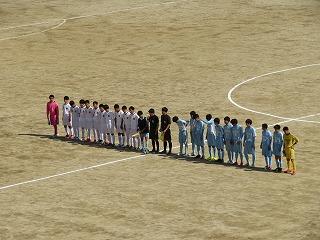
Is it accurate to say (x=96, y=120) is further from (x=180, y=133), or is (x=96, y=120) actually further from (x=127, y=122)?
(x=180, y=133)

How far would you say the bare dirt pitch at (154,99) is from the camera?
111 ft

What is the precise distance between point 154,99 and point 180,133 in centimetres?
1103

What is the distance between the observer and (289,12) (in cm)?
7375

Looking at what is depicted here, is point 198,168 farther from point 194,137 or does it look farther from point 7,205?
point 7,205

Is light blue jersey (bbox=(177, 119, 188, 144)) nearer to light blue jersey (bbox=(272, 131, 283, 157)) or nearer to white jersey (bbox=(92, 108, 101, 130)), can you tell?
light blue jersey (bbox=(272, 131, 283, 157))

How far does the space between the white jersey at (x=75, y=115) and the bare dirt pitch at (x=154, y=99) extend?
3.63ft

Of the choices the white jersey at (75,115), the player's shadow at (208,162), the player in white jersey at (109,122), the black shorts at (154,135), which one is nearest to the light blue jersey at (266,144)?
the player's shadow at (208,162)

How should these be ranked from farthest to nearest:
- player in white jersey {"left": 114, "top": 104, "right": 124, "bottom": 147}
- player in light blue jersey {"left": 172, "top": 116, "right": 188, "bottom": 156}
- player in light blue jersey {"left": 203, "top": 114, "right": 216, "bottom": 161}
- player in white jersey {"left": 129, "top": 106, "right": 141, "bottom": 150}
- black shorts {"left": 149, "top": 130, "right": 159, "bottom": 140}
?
player in white jersey {"left": 114, "top": 104, "right": 124, "bottom": 147}, player in white jersey {"left": 129, "top": 106, "right": 141, "bottom": 150}, black shorts {"left": 149, "top": 130, "right": 159, "bottom": 140}, player in light blue jersey {"left": 172, "top": 116, "right": 188, "bottom": 156}, player in light blue jersey {"left": 203, "top": 114, "right": 216, "bottom": 161}

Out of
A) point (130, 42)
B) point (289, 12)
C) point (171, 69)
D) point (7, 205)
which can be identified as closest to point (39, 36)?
point (130, 42)

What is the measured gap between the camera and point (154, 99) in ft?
174

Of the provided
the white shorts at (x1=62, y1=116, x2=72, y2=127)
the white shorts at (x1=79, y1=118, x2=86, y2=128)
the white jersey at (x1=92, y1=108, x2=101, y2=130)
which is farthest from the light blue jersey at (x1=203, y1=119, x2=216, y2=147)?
the white shorts at (x1=62, y1=116, x2=72, y2=127)

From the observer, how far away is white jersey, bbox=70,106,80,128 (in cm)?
4559

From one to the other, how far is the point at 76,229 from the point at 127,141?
1171 cm

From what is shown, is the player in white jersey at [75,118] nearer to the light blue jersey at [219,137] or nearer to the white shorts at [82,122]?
the white shorts at [82,122]
